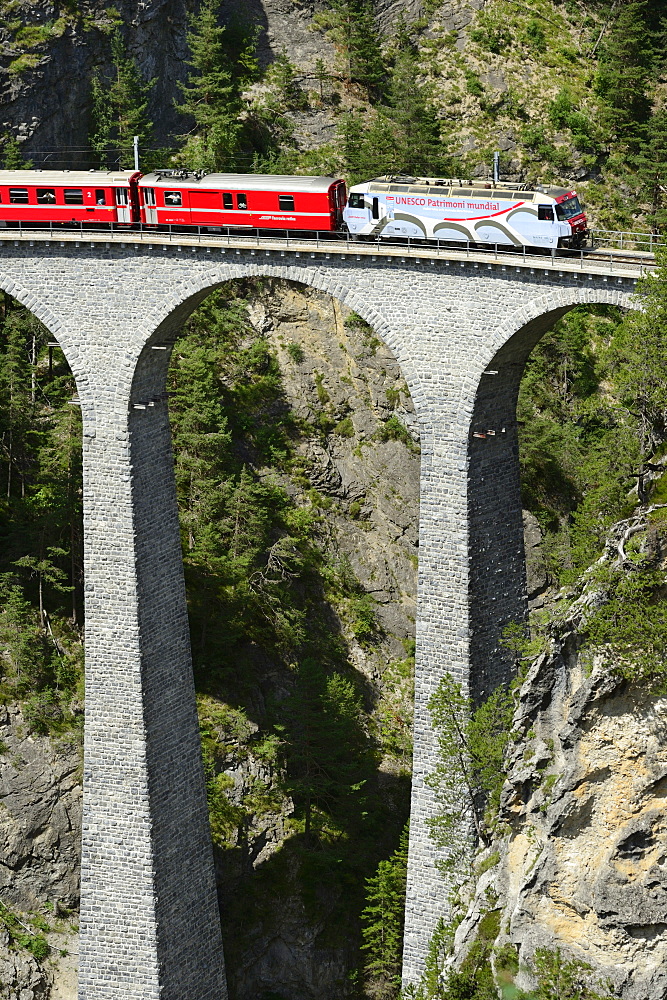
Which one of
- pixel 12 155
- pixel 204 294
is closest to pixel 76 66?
pixel 12 155

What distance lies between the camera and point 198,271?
Answer: 42969mm

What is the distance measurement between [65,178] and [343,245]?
11.3 m

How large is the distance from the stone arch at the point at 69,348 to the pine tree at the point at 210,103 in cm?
2695

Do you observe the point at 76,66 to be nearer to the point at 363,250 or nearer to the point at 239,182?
the point at 239,182

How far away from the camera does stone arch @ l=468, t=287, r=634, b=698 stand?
39.5 metres

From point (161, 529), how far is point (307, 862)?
58.5 ft

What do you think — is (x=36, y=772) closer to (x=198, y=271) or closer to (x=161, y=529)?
(x=161, y=529)

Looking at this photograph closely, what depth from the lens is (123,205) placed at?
151ft

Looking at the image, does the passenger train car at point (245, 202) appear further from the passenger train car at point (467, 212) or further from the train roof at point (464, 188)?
the train roof at point (464, 188)

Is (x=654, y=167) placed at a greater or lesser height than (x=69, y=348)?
greater

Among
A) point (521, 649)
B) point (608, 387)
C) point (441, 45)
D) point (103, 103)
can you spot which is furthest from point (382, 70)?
point (521, 649)

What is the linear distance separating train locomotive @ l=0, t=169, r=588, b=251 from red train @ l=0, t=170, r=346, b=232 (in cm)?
3

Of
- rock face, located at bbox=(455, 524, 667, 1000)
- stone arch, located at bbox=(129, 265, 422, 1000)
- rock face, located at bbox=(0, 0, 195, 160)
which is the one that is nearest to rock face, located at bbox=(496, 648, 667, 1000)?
rock face, located at bbox=(455, 524, 667, 1000)

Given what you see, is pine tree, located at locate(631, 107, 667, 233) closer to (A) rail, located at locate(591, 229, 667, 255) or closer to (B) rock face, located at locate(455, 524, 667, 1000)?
(A) rail, located at locate(591, 229, 667, 255)
